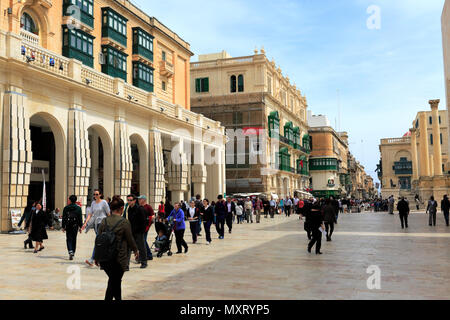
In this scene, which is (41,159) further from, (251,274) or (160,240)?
(251,274)

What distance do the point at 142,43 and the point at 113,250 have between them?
2631cm

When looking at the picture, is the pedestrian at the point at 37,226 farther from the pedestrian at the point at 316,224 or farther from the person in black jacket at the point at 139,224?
the pedestrian at the point at 316,224

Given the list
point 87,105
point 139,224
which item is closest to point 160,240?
point 139,224

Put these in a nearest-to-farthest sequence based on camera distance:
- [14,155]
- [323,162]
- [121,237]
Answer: [121,237]
[14,155]
[323,162]

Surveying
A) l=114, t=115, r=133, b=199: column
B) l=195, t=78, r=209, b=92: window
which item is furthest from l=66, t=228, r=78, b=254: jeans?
l=195, t=78, r=209, b=92: window

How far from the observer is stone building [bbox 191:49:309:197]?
4734 cm

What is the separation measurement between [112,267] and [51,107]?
15.7 m

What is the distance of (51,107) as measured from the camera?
1905 centimetres

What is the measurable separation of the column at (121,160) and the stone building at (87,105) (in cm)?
6

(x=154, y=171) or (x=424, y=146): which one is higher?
(x=424, y=146)

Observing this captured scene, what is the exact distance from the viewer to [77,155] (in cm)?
→ 1998

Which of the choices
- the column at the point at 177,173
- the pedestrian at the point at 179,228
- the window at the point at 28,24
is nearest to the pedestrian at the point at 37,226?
the pedestrian at the point at 179,228

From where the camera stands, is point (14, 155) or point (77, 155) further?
point (77, 155)
